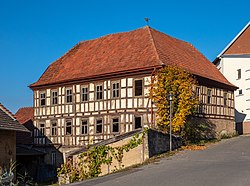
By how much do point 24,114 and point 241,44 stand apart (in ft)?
75.6

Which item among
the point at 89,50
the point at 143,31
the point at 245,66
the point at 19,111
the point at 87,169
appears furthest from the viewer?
the point at 19,111

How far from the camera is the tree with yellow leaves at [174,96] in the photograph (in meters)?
25.7

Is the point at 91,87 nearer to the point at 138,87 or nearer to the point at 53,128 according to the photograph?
the point at 138,87

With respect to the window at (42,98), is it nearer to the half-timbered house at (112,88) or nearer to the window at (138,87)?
the half-timbered house at (112,88)

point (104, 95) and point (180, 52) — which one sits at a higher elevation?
point (180, 52)

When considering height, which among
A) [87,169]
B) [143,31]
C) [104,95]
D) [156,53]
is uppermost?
[143,31]

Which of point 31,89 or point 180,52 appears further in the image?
point 31,89

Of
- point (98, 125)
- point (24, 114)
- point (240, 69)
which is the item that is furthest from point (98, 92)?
point (240, 69)

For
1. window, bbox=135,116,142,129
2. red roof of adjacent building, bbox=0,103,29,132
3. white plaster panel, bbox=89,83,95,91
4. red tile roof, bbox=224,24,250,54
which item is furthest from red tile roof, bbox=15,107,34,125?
red tile roof, bbox=224,24,250,54

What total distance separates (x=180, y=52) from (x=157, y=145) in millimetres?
12486

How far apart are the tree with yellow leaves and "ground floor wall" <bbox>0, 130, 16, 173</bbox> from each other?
8840 mm

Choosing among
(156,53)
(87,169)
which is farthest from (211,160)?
(156,53)

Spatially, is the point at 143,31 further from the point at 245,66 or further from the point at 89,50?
the point at 245,66

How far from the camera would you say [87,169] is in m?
22.2
